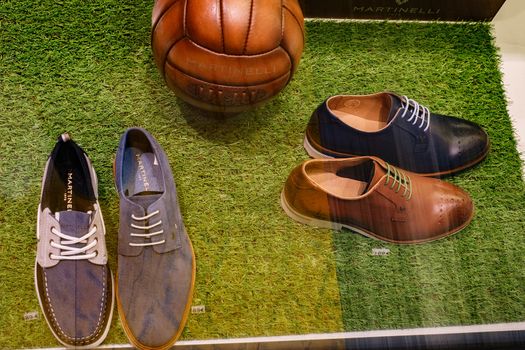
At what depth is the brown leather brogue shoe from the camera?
1549 mm

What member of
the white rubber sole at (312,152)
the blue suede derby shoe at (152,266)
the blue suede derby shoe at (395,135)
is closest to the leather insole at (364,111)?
the blue suede derby shoe at (395,135)

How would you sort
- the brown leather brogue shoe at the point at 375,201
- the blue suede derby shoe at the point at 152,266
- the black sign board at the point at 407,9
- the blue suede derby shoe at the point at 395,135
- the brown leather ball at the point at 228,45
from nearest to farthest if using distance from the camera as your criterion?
1. the brown leather ball at the point at 228,45
2. the blue suede derby shoe at the point at 152,266
3. the brown leather brogue shoe at the point at 375,201
4. the blue suede derby shoe at the point at 395,135
5. the black sign board at the point at 407,9

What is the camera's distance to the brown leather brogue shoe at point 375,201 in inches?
61.0

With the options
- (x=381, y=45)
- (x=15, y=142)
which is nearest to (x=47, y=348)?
(x=15, y=142)

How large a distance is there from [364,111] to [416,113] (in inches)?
6.3

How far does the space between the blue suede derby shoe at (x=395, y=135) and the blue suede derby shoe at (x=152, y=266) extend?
1.67ft

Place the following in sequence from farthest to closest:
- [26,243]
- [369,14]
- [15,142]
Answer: [369,14]
[15,142]
[26,243]

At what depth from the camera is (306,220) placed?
1.62m

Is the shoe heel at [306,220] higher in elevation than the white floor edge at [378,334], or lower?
higher

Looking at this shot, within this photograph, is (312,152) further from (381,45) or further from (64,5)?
(64,5)

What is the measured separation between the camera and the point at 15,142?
1688mm

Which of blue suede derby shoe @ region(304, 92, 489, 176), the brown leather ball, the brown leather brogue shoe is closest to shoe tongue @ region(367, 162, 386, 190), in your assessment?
the brown leather brogue shoe

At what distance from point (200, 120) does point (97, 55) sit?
0.42m

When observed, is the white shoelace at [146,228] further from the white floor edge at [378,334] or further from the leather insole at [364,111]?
the leather insole at [364,111]
